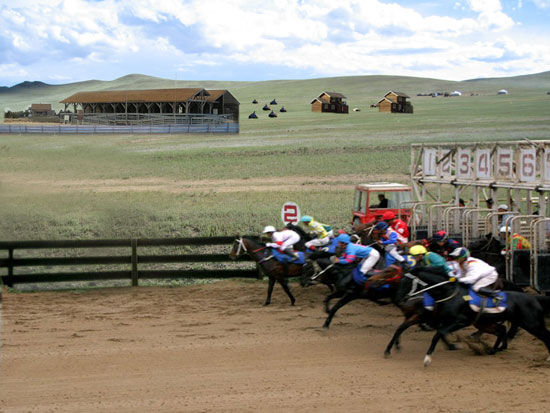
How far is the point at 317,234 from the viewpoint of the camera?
623 inches

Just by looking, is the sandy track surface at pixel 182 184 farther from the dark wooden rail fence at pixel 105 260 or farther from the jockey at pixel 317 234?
the jockey at pixel 317 234

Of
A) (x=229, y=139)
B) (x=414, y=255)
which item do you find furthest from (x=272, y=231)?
(x=229, y=139)

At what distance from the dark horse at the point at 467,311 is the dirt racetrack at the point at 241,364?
0.58 m

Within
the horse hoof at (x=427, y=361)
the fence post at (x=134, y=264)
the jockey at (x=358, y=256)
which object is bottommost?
the horse hoof at (x=427, y=361)

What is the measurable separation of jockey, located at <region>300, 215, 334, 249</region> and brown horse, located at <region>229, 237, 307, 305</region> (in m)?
0.63

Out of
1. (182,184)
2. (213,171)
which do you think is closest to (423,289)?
(182,184)

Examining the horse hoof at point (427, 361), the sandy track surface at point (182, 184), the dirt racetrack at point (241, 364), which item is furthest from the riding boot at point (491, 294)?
the sandy track surface at point (182, 184)

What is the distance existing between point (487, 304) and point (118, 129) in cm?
5666

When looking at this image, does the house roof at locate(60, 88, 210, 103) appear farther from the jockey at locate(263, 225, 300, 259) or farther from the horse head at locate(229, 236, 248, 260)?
the jockey at locate(263, 225, 300, 259)

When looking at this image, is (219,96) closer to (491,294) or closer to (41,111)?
(41,111)

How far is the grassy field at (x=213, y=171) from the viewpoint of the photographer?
91.6ft

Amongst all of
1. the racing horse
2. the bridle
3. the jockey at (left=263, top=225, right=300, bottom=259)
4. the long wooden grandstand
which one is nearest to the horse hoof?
the bridle

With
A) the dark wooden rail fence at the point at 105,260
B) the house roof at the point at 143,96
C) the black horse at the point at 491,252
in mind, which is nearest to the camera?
the black horse at the point at 491,252

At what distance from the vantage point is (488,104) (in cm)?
10131
